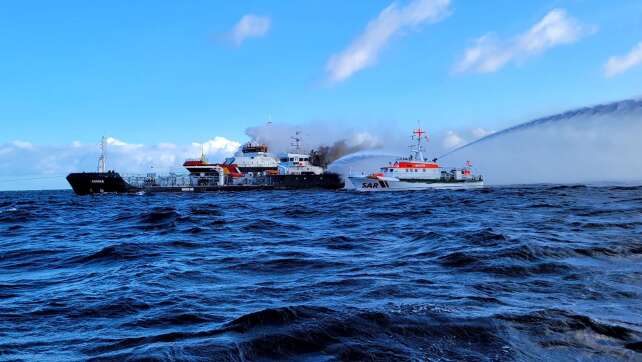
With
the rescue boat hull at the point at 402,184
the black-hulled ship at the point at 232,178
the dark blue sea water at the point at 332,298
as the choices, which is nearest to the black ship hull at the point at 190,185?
the black-hulled ship at the point at 232,178

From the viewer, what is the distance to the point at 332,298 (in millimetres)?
8297

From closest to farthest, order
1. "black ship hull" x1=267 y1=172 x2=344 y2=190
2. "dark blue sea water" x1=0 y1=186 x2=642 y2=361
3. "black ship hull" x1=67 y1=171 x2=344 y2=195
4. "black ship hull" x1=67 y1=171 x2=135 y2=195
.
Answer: "dark blue sea water" x1=0 y1=186 x2=642 y2=361 < "black ship hull" x1=67 y1=171 x2=135 y2=195 < "black ship hull" x1=67 y1=171 x2=344 y2=195 < "black ship hull" x1=267 y1=172 x2=344 y2=190

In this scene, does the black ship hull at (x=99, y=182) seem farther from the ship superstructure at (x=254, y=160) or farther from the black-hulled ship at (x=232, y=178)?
the ship superstructure at (x=254, y=160)

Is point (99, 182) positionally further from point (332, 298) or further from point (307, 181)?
point (332, 298)

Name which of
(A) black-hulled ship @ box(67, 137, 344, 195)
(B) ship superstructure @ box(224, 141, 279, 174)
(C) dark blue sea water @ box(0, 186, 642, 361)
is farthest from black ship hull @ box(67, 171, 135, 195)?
(C) dark blue sea water @ box(0, 186, 642, 361)

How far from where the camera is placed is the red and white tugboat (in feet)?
227

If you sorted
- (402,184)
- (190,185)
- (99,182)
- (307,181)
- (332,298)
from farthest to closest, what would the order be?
1. (307,181)
2. (190,185)
3. (99,182)
4. (402,184)
5. (332,298)

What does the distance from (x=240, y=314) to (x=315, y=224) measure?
52.0 ft

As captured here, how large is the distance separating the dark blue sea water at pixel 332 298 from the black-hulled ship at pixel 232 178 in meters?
62.6

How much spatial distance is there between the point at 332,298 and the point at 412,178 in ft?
208

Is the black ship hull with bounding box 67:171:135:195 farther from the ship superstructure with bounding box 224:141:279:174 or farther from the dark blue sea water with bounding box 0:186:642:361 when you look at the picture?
the dark blue sea water with bounding box 0:186:642:361

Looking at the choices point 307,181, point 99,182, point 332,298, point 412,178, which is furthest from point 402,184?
point 332,298

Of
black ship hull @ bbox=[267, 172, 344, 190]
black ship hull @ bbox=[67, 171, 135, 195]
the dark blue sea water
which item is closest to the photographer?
the dark blue sea water

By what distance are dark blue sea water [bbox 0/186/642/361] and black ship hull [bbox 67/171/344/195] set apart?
61.9m
